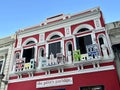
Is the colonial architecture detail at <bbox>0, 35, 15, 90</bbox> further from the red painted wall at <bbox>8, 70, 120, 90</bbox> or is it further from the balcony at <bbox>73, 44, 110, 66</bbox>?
the balcony at <bbox>73, 44, 110, 66</bbox>

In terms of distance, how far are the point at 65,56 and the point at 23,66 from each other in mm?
3985

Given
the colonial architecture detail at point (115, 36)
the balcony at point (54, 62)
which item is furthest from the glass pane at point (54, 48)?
the colonial architecture detail at point (115, 36)

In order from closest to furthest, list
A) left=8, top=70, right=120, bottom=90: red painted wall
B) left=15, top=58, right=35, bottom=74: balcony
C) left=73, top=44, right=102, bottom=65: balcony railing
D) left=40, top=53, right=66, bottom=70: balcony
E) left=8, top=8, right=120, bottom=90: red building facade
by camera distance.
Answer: left=8, top=70, right=120, bottom=90: red painted wall < left=8, top=8, right=120, bottom=90: red building facade < left=73, top=44, right=102, bottom=65: balcony railing < left=40, top=53, right=66, bottom=70: balcony < left=15, top=58, right=35, bottom=74: balcony

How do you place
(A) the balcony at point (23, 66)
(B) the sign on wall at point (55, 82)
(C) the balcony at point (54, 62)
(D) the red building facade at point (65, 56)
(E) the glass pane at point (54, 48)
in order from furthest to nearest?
(E) the glass pane at point (54, 48), (A) the balcony at point (23, 66), (C) the balcony at point (54, 62), (B) the sign on wall at point (55, 82), (D) the red building facade at point (65, 56)

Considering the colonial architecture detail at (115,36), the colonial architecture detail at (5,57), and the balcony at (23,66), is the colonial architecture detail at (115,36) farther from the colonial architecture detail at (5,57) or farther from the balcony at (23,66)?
the colonial architecture detail at (5,57)

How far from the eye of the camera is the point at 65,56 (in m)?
11.9

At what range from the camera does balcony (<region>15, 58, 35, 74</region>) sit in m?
12.1

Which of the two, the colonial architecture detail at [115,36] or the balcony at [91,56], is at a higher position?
the colonial architecture detail at [115,36]

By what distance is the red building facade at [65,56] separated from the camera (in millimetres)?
10141

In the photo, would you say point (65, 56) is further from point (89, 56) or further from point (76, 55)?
point (89, 56)

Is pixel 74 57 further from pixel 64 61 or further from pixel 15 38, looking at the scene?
pixel 15 38

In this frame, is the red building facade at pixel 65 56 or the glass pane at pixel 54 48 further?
the glass pane at pixel 54 48

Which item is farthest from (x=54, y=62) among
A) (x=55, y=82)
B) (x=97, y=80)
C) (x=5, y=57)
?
(x=5, y=57)

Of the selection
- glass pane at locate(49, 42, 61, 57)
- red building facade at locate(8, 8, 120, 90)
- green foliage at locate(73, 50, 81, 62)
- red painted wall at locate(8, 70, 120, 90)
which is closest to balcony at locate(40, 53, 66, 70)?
red building facade at locate(8, 8, 120, 90)
